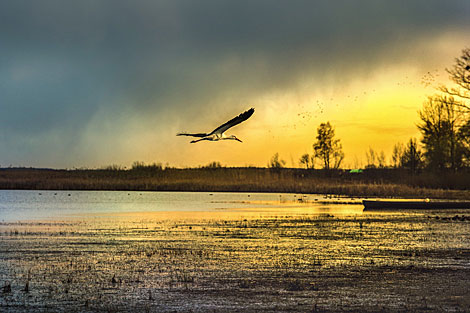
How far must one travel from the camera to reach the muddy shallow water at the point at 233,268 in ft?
44.1

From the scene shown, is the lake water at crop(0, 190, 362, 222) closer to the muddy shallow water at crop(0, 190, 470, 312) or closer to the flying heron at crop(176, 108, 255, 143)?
the muddy shallow water at crop(0, 190, 470, 312)

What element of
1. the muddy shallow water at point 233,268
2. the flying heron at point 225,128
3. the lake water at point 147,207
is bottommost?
the muddy shallow water at point 233,268

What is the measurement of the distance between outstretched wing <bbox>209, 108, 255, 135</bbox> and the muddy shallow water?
3.86 metres

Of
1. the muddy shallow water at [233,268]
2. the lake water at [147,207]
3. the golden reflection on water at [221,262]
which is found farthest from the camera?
the lake water at [147,207]

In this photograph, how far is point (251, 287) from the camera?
15023 mm

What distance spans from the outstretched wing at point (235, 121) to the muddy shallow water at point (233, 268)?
3856 mm

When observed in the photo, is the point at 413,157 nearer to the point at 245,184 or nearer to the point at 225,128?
the point at 245,184

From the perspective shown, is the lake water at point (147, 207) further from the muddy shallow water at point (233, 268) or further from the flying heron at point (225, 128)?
the flying heron at point (225, 128)

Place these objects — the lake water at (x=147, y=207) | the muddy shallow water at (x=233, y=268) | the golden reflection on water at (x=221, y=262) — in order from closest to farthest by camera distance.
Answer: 1. the muddy shallow water at (x=233, y=268)
2. the golden reflection on water at (x=221, y=262)
3. the lake water at (x=147, y=207)

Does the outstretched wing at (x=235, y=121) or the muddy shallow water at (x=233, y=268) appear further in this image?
the outstretched wing at (x=235, y=121)

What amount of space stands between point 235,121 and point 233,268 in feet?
25.4

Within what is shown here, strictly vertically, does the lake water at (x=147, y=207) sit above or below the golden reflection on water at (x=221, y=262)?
above

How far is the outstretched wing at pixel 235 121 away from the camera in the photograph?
24.2m

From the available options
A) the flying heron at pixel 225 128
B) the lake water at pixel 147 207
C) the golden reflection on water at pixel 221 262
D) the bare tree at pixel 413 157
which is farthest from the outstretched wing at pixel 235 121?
the bare tree at pixel 413 157
